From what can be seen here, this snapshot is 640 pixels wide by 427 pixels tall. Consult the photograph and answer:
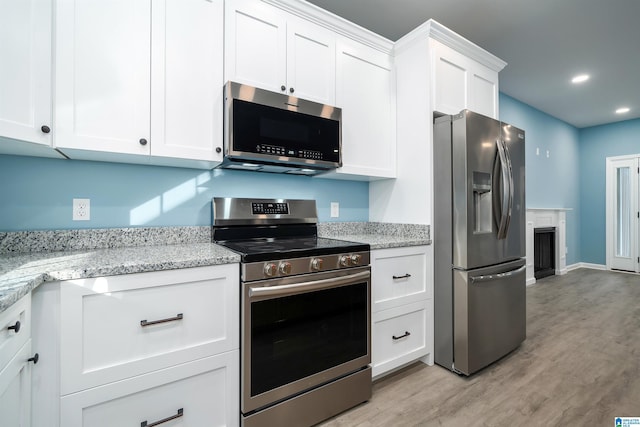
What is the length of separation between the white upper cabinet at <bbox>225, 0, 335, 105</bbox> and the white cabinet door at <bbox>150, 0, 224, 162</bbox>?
10 cm

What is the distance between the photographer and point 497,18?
2662mm

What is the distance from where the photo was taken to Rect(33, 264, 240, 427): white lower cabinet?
1084mm

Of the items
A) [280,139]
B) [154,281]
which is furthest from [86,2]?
[154,281]

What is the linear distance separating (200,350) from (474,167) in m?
2.00

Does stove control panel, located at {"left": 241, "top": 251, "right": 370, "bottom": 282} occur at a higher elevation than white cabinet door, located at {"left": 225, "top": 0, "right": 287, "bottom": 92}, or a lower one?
lower

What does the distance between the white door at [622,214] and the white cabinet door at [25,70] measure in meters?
7.94

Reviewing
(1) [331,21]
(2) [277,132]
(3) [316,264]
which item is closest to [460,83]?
(1) [331,21]

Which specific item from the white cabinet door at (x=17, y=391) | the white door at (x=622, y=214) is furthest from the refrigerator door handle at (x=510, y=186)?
the white door at (x=622, y=214)

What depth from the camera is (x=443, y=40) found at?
2342 millimetres

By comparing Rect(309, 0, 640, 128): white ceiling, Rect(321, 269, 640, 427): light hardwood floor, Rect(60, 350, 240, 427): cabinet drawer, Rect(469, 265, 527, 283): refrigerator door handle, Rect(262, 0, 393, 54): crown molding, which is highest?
Rect(309, 0, 640, 128): white ceiling

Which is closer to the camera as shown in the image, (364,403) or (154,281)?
(154,281)

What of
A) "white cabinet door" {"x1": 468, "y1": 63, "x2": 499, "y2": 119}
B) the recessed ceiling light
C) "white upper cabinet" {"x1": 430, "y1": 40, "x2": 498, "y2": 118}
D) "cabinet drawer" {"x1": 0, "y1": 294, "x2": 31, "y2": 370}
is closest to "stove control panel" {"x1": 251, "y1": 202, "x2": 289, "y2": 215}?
"cabinet drawer" {"x1": 0, "y1": 294, "x2": 31, "y2": 370}

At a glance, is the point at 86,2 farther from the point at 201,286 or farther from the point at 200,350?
the point at 200,350

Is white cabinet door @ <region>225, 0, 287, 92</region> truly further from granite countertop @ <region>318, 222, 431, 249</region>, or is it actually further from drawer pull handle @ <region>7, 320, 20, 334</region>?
drawer pull handle @ <region>7, 320, 20, 334</region>
